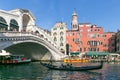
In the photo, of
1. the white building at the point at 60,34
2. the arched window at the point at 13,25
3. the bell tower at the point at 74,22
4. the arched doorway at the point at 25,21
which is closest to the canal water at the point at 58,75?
the arched window at the point at 13,25

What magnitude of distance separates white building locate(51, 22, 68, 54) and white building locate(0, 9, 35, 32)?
38.5ft

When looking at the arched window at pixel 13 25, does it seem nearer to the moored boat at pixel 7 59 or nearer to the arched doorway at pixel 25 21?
the arched doorway at pixel 25 21

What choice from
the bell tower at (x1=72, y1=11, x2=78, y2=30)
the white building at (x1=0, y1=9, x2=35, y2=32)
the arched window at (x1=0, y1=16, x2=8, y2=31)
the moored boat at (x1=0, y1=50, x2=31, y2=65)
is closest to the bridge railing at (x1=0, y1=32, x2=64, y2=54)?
the moored boat at (x1=0, y1=50, x2=31, y2=65)

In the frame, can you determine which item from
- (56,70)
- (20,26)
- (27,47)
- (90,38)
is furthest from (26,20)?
(56,70)

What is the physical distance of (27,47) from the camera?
198 ft

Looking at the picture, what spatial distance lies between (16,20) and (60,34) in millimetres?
19572

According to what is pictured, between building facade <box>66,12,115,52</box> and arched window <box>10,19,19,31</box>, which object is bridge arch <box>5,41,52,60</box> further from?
building facade <box>66,12,115,52</box>

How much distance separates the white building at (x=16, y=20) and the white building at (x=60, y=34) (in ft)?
38.5

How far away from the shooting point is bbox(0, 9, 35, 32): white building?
57.0 meters

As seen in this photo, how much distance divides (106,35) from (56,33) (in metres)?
14.5

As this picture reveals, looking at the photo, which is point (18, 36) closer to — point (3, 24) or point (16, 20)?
point (3, 24)

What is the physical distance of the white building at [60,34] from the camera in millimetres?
78000

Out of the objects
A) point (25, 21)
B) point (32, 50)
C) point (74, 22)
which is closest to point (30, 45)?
point (32, 50)

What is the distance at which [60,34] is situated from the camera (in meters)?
78.7
